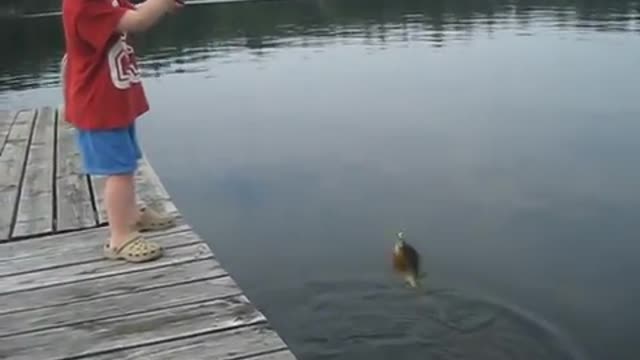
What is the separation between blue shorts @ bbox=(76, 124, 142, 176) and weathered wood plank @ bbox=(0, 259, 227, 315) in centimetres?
45

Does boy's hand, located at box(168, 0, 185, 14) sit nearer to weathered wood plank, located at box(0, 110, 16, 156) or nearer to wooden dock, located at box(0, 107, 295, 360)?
wooden dock, located at box(0, 107, 295, 360)

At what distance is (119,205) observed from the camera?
406 centimetres

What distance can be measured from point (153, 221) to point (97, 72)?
815mm

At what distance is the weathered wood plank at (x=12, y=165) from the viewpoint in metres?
4.79

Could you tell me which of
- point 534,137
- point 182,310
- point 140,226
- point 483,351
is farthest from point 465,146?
point 182,310

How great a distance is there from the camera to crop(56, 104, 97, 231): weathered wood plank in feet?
15.1

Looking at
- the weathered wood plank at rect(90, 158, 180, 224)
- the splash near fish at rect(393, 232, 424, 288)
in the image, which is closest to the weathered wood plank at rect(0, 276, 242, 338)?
the splash near fish at rect(393, 232, 424, 288)

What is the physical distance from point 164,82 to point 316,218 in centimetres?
1004

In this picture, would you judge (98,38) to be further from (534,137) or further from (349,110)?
(349,110)

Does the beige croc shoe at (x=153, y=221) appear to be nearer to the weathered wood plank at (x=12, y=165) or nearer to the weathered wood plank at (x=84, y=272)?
the weathered wood plank at (x=84, y=272)

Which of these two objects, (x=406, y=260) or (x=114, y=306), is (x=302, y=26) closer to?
(x=406, y=260)

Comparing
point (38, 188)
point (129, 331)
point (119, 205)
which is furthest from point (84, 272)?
point (38, 188)

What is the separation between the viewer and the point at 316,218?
359 inches

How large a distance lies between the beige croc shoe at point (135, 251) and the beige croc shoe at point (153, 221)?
0.27 metres
